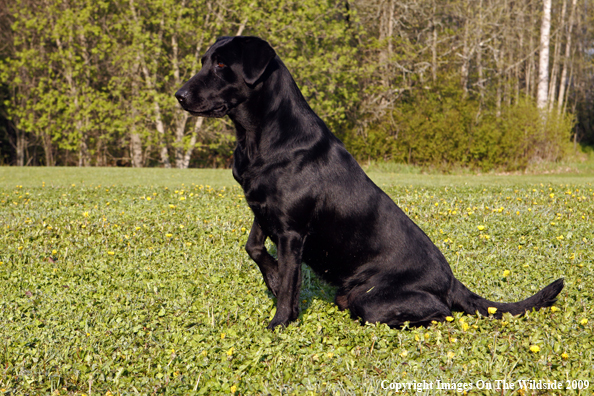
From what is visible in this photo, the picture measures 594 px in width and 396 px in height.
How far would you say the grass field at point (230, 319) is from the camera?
2.79m

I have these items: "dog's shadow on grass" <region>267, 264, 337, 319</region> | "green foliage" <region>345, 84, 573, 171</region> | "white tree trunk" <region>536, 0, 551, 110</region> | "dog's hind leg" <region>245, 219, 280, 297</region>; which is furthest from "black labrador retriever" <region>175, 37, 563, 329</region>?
"white tree trunk" <region>536, 0, 551, 110</region>

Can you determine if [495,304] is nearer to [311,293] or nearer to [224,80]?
[311,293]

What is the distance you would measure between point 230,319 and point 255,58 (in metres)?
1.96

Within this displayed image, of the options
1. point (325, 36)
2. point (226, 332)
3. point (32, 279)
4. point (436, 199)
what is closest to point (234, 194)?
point (436, 199)

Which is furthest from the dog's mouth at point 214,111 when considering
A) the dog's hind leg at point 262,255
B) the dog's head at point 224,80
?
the dog's hind leg at point 262,255

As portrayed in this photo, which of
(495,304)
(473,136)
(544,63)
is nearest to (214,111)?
(495,304)

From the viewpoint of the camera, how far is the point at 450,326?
338 centimetres

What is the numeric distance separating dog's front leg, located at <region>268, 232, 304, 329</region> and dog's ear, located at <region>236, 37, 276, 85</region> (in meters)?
1.07

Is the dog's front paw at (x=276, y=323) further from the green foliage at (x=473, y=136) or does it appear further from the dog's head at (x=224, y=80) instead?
the green foliage at (x=473, y=136)

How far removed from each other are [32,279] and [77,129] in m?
16.2

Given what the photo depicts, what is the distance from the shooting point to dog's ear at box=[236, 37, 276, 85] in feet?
10.6

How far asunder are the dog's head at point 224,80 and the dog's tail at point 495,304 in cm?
208

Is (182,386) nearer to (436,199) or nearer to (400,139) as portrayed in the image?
(436,199)

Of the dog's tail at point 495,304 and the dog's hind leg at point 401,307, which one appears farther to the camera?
the dog's tail at point 495,304
